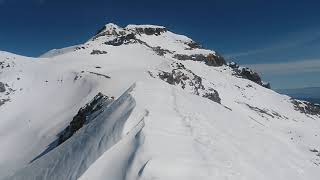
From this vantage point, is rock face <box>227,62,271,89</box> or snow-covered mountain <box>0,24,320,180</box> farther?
rock face <box>227,62,271,89</box>

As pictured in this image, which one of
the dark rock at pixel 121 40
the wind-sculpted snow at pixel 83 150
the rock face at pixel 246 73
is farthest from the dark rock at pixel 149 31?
the wind-sculpted snow at pixel 83 150

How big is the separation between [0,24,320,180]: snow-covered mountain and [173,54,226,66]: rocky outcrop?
353 mm

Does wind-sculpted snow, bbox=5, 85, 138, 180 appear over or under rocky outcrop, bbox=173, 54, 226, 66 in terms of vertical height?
under

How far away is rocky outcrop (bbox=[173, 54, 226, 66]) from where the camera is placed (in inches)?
4153

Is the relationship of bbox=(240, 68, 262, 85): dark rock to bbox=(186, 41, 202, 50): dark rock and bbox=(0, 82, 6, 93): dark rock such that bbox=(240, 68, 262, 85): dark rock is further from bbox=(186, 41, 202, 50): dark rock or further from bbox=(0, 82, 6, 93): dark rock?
bbox=(0, 82, 6, 93): dark rock

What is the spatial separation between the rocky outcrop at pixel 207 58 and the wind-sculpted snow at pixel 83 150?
83.3m

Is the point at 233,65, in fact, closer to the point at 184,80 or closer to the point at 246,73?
the point at 246,73

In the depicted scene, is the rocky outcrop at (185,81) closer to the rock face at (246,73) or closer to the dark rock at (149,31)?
the dark rock at (149,31)

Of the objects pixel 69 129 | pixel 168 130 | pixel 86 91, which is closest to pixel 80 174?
pixel 168 130

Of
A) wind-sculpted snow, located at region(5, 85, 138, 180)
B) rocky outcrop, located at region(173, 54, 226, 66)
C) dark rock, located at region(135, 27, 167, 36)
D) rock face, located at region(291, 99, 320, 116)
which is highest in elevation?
dark rock, located at region(135, 27, 167, 36)

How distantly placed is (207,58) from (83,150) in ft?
317

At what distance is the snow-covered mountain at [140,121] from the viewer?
14664 millimetres

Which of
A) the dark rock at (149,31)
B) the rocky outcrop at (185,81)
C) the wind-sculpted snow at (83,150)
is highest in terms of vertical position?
the dark rock at (149,31)

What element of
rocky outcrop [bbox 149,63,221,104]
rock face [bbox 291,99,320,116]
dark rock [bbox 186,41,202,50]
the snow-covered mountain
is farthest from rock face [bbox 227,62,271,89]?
rocky outcrop [bbox 149,63,221,104]
